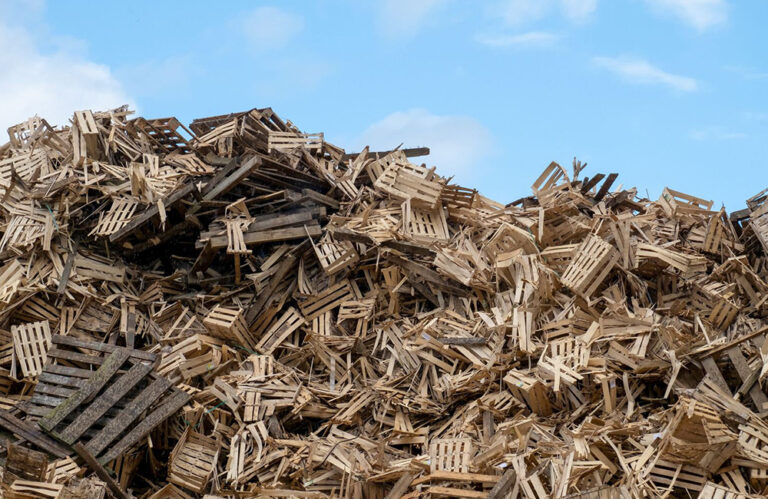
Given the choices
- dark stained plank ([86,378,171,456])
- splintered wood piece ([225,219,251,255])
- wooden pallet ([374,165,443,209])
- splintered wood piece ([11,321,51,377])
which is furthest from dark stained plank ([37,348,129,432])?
wooden pallet ([374,165,443,209])

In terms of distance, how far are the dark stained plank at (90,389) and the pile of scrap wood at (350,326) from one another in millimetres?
32

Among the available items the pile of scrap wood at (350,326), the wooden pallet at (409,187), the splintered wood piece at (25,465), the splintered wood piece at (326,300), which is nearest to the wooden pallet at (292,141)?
the pile of scrap wood at (350,326)

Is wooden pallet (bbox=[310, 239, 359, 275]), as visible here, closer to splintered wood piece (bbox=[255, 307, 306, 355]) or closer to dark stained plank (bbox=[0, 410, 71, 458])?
splintered wood piece (bbox=[255, 307, 306, 355])

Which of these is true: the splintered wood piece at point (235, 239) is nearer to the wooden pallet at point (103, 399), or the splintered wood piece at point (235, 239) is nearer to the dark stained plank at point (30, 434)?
the wooden pallet at point (103, 399)

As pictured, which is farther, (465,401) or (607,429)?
(465,401)

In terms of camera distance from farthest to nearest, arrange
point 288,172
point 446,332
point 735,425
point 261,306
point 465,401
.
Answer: point 288,172, point 261,306, point 446,332, point 465,401, point 735,425

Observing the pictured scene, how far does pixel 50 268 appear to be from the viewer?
14875 mm

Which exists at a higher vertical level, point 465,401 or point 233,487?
point 465,401

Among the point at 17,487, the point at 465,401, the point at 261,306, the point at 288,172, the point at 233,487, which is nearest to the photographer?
the point at 17,487

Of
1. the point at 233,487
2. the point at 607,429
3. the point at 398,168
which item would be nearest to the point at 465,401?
the point at 607,429

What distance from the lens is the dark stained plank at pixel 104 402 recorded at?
39.9 ft

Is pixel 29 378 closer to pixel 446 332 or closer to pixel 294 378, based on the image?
pixel 294 378

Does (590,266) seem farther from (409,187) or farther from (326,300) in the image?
(326,300)

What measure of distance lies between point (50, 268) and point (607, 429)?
9.89m
